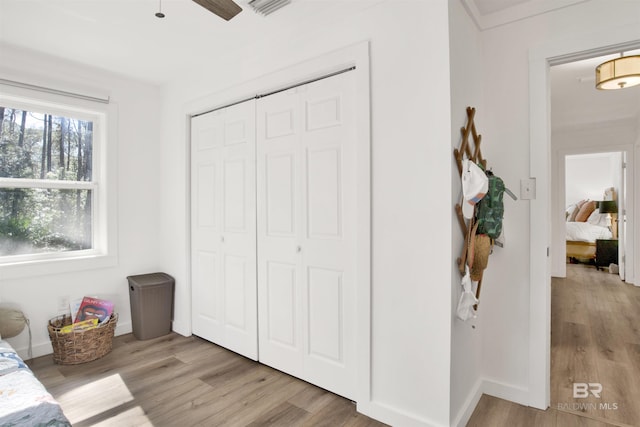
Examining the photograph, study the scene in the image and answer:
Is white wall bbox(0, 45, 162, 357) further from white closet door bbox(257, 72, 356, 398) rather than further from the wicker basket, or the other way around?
white closet door bbox(257, 72, 356, 398)

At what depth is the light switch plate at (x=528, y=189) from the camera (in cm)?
208

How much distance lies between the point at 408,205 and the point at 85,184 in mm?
3024

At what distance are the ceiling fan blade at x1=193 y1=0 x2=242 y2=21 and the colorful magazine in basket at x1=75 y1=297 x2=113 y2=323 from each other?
2.64 meters

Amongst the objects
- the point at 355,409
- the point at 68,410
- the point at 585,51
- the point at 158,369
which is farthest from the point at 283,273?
the point at 585,51

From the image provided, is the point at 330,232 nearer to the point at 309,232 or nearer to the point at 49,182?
the point at 309,232

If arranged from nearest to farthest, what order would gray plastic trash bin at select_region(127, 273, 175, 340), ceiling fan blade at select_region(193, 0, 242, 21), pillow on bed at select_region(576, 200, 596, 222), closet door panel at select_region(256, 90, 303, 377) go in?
ceiling fan blade at select_region(193, 0, 242, 21)
closet door panel at select_region(256, 90, 303, 377)
gray plastic trash bin at select_region(127, 273, 175, 340)
pillow on bed at select_region(576, 200, 596, 222)

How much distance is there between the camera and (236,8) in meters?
1.64

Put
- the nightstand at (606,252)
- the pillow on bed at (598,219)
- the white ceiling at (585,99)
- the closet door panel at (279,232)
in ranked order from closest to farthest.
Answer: the closet door panel at (279,232) → the white ceiling at (585,99) → the nightstand at (606,252) → the pillow on bed at (598,219)

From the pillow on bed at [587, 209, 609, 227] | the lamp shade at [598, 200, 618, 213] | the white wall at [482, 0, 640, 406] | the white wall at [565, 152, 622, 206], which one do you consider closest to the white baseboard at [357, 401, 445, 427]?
the white wall at [482, 0, 640, 406]

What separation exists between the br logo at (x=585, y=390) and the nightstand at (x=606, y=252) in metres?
5.46

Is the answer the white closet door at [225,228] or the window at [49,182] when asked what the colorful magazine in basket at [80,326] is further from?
the white closet door at [225,228]

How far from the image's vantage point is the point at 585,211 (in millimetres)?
8102

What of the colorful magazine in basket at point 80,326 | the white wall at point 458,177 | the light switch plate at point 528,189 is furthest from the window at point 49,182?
the light switch plate at point 528,189

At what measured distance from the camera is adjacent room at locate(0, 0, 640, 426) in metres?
1.85
